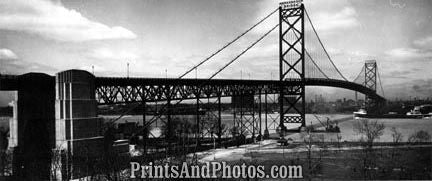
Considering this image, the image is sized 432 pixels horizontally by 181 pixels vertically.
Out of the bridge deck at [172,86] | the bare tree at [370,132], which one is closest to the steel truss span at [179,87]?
the bridge deck at [172,86]

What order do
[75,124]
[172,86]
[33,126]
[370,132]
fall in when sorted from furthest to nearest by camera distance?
[370,132] → [172,86] → [33,126] → [75,124]

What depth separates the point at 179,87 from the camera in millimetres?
35688

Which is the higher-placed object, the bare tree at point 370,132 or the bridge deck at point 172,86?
the bridge deck at point 172,86

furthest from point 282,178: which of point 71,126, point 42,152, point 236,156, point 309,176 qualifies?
point 42,152

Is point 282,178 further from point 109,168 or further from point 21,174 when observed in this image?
point 21,174

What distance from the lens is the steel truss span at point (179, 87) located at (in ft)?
95.7

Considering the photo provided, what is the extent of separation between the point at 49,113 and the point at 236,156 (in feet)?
49.5

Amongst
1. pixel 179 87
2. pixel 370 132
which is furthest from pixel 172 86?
pixel 370 132

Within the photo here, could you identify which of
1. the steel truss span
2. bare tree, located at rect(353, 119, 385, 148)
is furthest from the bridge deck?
bare tree, located at rect(353, 119, 385, 148)

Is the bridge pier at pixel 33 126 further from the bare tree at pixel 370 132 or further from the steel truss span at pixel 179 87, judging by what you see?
the bare tree at pixel 370 132

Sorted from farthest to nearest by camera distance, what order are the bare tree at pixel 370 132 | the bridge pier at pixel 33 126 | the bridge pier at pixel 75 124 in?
the bare tree at pixel 370 132
the bridge pier at pixel 33 126
the bridge pier at pixel 75 124

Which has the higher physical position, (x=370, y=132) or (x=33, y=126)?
(x=33, y=126)

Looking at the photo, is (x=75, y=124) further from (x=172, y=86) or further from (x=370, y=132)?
(x=370, y=132)

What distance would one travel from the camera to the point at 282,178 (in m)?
22.3
